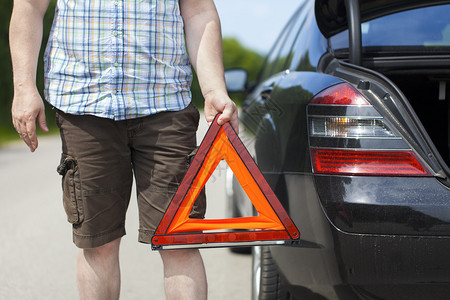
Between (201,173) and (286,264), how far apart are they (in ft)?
1.63

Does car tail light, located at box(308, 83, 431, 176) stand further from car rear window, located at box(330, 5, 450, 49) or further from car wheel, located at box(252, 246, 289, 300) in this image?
car wheel, located at box(252, 246, 289, 300)

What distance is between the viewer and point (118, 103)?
2293mm

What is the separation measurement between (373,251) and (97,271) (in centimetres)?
107

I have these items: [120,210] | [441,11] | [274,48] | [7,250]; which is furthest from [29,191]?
[441,11]

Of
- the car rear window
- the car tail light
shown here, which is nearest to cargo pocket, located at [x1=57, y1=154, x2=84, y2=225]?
the car tail light

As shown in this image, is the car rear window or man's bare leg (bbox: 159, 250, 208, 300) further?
the car rear window

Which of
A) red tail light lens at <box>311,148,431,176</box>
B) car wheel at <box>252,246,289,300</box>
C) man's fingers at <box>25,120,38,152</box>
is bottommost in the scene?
car wheel at <box>252,246,289,300</box>

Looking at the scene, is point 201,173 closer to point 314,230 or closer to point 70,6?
point 314,230

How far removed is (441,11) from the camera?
8.93ft

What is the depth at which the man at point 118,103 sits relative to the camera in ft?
7.53

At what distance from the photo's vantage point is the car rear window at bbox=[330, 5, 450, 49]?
8.59 feet

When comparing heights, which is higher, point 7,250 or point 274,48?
point 274,48

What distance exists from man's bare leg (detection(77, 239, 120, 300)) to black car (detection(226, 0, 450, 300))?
2.15 feet

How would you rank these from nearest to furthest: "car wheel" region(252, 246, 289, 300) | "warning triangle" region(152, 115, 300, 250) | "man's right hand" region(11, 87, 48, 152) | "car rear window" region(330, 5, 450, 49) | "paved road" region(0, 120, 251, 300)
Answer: "warning triangle" region(152, 115, 300, 250)
"man's right hand" region(11, 87, 48, 152)
"car rear window" region(330, 5, 450, 49)
"car wheel" region(252, 246, 289, 300)
"paved road" region(0, 120, 251, 300)
